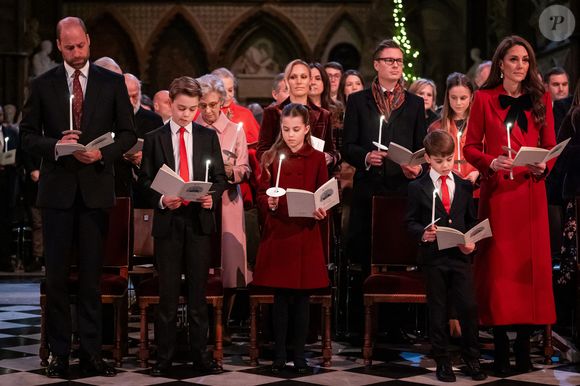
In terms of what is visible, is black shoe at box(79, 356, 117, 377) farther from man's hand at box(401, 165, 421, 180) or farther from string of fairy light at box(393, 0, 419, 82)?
string of fairy light at box(393, 0, 419, 82)

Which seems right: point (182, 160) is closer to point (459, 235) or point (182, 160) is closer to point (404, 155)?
point (404, 155)

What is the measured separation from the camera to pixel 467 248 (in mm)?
5195

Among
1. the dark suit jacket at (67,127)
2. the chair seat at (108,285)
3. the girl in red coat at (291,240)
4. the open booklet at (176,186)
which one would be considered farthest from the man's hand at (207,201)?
the chair seat at (108,285)

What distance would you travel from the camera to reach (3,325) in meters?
7.21

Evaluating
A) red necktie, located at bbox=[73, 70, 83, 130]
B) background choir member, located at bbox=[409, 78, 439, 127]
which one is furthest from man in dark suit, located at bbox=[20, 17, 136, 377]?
background choir member, located at bbox=[409, 78, 439, 127]

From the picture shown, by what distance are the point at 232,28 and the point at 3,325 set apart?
1055cm

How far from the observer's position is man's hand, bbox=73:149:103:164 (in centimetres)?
517

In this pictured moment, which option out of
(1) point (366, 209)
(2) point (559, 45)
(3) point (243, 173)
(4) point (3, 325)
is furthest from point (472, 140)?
(2) point (559, 45)

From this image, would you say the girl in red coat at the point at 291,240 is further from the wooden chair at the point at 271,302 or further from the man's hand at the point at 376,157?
the man's hand at the point at 376,157

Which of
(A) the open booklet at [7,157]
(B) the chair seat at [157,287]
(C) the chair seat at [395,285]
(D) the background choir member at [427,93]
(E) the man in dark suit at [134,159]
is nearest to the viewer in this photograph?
(B) the chair seat at [157,287]

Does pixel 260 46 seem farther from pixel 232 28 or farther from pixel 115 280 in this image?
pixel 115 280

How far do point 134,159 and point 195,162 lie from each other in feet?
3.51

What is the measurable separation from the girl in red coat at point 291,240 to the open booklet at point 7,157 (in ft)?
19.1

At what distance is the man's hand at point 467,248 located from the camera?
5.16 metres
